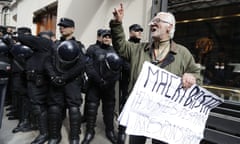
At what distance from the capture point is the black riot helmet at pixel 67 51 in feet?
13.0

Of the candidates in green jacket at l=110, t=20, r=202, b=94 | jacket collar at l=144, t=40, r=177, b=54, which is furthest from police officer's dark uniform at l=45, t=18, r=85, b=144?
jacket collar at l=144, t=40, r=177, b=54

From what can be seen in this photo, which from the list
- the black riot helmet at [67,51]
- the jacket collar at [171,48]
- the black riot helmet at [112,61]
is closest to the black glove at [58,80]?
the black riot helmet at [67,51]

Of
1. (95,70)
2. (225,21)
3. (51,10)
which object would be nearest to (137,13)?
(225,21)

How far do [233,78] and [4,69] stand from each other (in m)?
3.26

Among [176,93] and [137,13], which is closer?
[176,93]

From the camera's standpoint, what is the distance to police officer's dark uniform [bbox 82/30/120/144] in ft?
14.6

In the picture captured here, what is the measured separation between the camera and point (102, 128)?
532 cm

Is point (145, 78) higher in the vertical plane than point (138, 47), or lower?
lower

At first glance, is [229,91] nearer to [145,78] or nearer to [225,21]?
[225,21]

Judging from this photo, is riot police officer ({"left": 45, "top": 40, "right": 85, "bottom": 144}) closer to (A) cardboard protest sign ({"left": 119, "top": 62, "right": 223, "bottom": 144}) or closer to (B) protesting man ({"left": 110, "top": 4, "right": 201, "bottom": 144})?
(B) protesting man ({"left": 110, "top": 4, "right": 201, "bottom": 144})

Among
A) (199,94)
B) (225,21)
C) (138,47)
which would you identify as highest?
(225,21)

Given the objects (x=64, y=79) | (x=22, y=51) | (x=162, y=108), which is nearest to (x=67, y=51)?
(x=64, y=79)

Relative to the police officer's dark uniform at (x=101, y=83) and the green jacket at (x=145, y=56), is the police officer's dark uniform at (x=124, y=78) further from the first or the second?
the green jacket at (x=145, y=56)

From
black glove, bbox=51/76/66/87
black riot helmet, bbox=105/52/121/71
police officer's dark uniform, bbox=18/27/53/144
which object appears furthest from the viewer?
police officer's dark uniform, bbox=18/27/53/144
